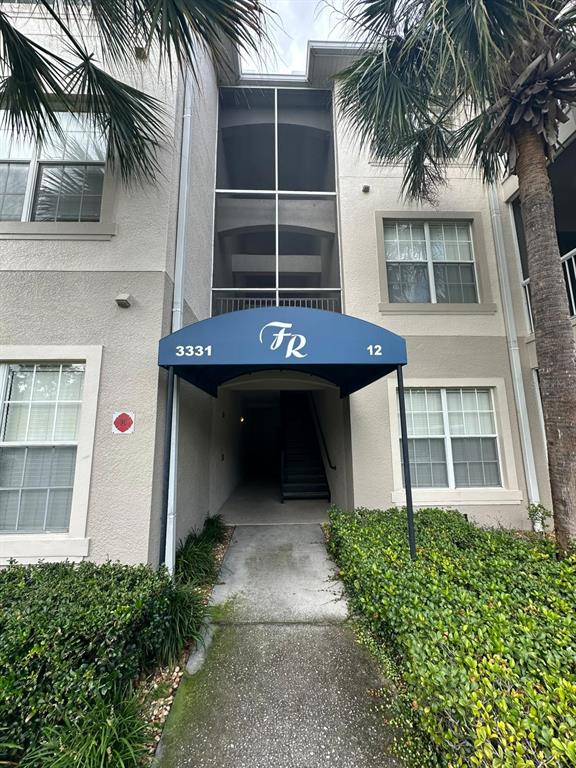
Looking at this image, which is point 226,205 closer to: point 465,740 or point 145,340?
point 145,340

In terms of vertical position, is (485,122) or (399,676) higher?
(485,122)

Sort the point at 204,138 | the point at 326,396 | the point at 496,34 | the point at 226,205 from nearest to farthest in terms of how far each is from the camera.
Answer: the point at 496,34, the point at 204,138, the point at 226,205, the point at 326,396

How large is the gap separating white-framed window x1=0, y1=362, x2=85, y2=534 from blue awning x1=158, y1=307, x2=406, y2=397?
62.0 inches

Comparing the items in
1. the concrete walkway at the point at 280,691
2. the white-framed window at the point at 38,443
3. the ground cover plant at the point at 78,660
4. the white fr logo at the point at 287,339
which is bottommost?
the concrete walkway at the point at 280,691

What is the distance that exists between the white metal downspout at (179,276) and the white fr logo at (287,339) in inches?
62.9

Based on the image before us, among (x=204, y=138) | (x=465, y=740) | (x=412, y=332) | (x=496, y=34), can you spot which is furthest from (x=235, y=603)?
(x=204, y=138)

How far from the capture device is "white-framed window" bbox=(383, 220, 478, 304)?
6.85 m

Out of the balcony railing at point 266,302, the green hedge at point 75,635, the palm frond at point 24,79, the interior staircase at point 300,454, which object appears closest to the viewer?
the green hedge at point 75,635

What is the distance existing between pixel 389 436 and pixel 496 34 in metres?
5.70

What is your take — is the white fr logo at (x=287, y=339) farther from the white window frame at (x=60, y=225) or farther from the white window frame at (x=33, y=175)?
the white window frame at (x=33, y=175)

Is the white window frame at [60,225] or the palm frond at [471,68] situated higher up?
the palm frond at [471,68]

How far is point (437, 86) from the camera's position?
14.4ft

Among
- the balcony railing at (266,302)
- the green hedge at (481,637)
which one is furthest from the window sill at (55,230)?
the green hedge at (481,637)

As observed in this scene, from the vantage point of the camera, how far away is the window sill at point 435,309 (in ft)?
21.6
